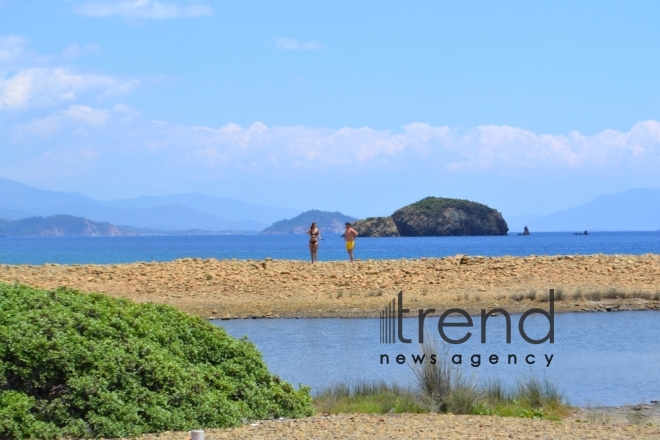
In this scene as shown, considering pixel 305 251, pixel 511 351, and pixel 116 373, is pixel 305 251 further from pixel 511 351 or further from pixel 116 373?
pixel 116 373

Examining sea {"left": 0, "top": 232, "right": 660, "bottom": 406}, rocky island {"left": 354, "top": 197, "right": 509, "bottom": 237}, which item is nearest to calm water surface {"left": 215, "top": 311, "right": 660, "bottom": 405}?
sea {"left": 0, "top": 232, "right": 660, "bottom": 406}

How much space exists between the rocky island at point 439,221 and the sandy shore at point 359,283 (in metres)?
151

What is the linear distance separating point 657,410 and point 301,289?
49.5ft

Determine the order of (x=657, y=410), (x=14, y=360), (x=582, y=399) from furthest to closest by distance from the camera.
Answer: (x=582, y=399) < (x=657, y=410) < (x=14, y=360)

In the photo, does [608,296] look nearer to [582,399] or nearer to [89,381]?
[582,399]

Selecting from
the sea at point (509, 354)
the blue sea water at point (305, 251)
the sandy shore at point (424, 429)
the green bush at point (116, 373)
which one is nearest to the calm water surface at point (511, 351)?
the sea at point (509, 354)

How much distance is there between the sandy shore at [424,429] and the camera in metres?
8.30

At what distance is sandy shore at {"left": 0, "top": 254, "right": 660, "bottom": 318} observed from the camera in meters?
22.9

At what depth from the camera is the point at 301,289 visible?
25172mm

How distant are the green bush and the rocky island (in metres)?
171

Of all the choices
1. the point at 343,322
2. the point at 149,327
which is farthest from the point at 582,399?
the point at 343,322

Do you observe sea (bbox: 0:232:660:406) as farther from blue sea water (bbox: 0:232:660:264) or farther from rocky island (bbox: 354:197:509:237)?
rocky island (bbox: 354:197:509:237)

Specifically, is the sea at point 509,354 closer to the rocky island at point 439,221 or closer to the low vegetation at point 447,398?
the low vegetation at point 447,398

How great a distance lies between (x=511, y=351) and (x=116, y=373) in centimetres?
897
